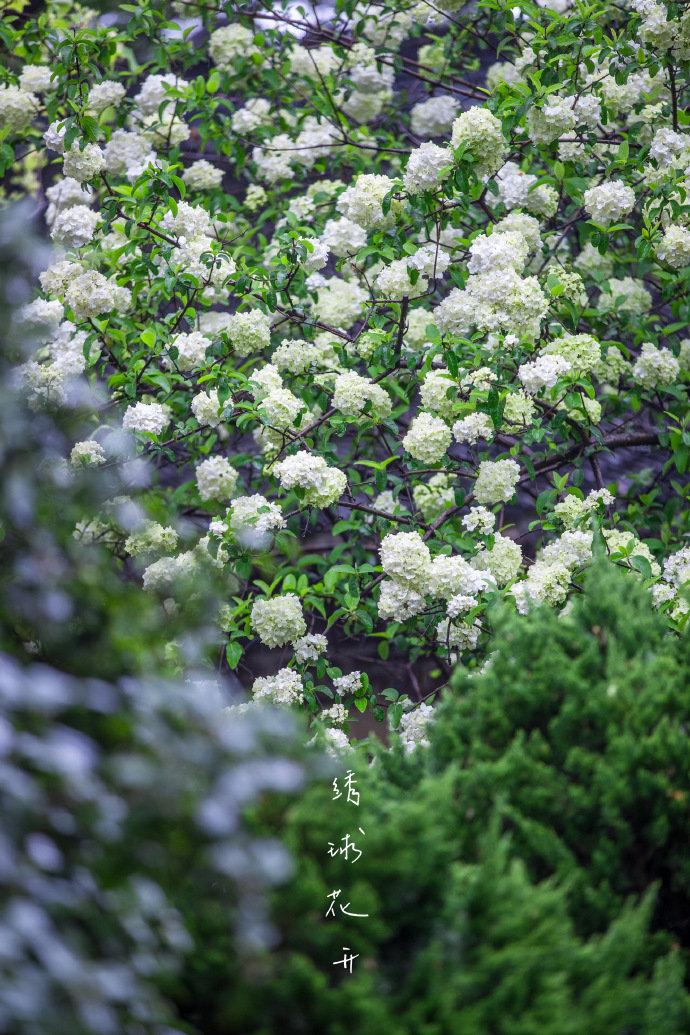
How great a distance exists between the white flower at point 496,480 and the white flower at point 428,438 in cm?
15

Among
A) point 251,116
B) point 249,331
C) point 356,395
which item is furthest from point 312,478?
point 251,116

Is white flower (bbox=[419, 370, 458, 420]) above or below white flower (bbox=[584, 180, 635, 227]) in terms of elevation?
below

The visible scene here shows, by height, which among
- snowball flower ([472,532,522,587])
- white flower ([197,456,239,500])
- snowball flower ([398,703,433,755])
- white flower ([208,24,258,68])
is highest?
white flower ([208,24,258,68])

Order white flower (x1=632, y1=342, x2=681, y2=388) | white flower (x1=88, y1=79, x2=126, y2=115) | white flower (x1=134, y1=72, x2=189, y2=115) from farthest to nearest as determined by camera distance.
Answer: white flower (x1=134, y1=72, x2=189, y2=115) → white flower (x1=88, y1=79, x2=126, y2=115) → white flower (x1=632, y1=342, x2=681, y2=388)

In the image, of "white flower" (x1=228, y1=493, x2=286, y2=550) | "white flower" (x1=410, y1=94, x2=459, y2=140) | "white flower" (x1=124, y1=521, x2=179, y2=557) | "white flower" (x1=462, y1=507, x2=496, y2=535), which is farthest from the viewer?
"white flower" (x1=410, y1=94, x2=459, y2=140)

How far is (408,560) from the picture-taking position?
2.94 meters

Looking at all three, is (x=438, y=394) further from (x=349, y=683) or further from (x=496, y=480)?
(x=349, y=683)

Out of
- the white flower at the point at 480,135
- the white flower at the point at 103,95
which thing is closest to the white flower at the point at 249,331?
the white flower at the point at 480,135

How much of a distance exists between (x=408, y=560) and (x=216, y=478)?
2.39 ft

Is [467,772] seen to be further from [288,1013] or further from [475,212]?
[475,212]

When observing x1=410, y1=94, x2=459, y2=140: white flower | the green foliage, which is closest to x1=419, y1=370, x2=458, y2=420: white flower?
the green foliage

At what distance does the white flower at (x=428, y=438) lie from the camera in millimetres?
3225

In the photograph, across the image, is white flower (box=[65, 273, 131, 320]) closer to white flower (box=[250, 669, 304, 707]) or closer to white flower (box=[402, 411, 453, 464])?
white flower (box=[402, 411, 453, 464])

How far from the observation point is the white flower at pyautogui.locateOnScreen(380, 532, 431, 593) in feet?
9.66
